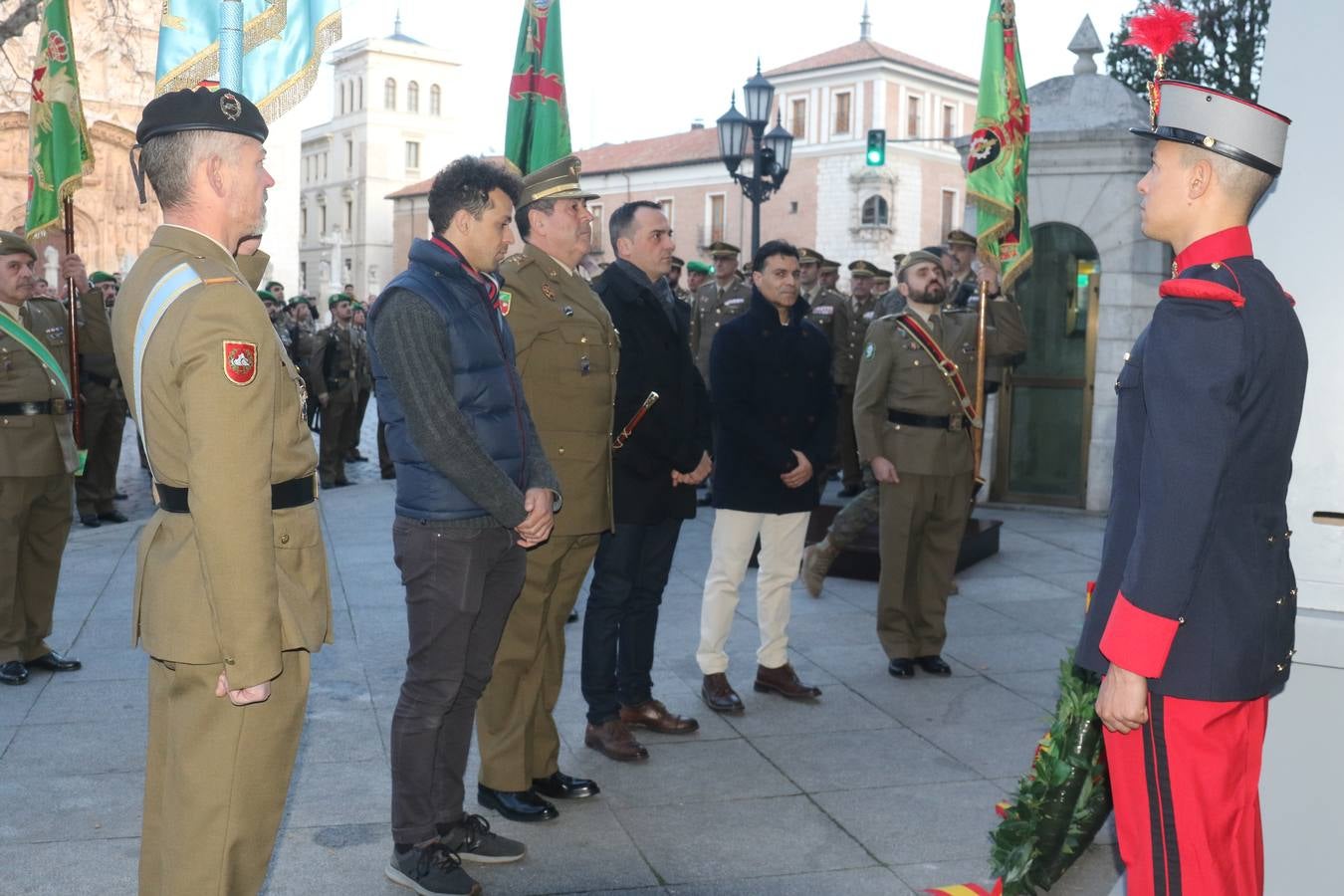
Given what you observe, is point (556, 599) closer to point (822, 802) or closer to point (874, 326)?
point (822, 802)

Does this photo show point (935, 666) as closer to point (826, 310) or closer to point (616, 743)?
point (616, 743)

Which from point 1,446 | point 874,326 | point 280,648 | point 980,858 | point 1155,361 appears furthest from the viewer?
point 874,326

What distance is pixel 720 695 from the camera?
5.88 meters

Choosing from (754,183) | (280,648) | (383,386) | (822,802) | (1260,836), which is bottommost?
(822,802)

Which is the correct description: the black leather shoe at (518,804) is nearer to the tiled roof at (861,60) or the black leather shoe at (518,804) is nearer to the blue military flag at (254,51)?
the blue military flag at (254,51)

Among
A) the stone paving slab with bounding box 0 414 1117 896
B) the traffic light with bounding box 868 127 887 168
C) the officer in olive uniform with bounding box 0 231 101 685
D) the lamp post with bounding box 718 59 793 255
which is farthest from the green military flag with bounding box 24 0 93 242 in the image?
the traffic light with bounding box 868 127 887 168

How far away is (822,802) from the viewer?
4.75 metres

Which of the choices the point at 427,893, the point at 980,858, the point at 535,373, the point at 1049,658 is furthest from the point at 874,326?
the point at 427,893

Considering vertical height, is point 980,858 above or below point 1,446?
below

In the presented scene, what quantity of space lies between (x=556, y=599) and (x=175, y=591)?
2.01 m

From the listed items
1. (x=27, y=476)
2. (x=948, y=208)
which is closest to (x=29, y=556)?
(x=27, y=476)

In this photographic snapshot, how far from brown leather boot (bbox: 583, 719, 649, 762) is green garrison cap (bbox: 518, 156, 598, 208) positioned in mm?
2079

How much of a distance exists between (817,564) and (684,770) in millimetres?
3414

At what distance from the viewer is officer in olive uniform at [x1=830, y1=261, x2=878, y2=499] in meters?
13.5
